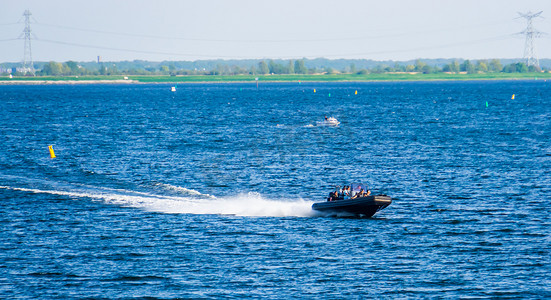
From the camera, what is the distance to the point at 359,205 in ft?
178

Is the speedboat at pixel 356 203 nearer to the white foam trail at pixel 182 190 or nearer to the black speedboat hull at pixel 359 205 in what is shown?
the black speedboat hull at pixel 359 205

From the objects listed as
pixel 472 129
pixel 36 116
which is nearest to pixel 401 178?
pixel 472 129

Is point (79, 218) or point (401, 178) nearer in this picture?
point (79, 218)

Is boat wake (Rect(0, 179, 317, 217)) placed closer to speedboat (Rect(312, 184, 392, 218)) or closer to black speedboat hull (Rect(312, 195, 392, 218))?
black speedboat hull (Rect(312, 195, 392, 218))

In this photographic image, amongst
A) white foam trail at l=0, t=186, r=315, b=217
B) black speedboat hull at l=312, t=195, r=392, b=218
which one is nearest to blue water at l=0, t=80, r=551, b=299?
white foam trail at l=0, t=186, r=315, b=217

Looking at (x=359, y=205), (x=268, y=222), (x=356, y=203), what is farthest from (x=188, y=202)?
(x=359, y=205)

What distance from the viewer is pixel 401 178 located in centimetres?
7569

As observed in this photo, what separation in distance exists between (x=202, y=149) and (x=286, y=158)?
1602 cm

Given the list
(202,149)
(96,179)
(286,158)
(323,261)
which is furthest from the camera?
(202,149)

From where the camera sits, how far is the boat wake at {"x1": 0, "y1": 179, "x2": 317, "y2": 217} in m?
58.5

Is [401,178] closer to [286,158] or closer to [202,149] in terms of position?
[286,158]

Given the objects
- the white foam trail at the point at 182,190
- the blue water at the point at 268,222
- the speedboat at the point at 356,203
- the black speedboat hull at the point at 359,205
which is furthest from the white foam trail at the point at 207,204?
the speedboat at the point at 356,203

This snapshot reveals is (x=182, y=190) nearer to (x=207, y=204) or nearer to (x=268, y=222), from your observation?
(x=207, y=204)

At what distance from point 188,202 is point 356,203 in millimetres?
15170
